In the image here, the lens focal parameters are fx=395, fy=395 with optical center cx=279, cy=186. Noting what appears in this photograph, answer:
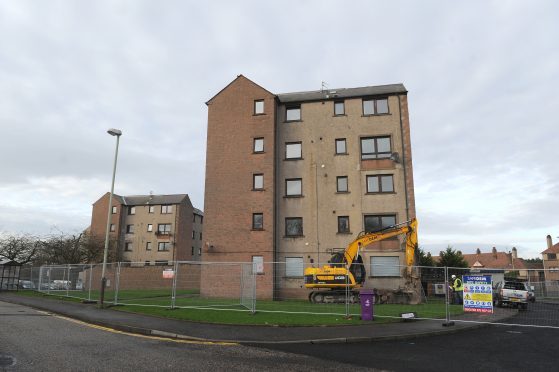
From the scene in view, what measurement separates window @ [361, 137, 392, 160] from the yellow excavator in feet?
23.1

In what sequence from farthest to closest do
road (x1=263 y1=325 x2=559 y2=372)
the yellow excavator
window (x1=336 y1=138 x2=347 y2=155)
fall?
window (x1=336 y1=138 x2=347 y2=155) < the yellow excavator < road (x1=263 y1=325 x2=559 y2=372)

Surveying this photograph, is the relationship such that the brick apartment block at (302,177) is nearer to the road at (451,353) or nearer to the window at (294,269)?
the window at (294,269)

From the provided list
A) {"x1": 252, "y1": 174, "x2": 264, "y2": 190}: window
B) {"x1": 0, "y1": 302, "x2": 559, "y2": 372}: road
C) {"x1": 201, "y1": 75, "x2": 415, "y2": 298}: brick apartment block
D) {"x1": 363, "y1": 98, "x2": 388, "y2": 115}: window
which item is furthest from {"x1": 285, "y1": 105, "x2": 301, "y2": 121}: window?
{"x1": 0, "y1": 302, "x2": 559, "y2": 372}: road

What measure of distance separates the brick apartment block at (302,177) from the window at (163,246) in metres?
36.1

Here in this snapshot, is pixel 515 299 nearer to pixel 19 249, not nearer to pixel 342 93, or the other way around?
pixel 342 93

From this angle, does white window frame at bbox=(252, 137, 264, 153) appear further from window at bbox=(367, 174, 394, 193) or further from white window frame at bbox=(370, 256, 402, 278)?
white window frame at bbox=(370, 256, 402, 278)

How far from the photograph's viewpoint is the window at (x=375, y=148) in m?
28.8

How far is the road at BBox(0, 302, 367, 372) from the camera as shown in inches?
282

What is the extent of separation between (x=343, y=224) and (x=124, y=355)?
21749 mm

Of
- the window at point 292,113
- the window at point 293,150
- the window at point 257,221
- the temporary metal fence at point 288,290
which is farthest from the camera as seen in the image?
the window at point 292,113

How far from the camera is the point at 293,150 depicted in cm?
3039

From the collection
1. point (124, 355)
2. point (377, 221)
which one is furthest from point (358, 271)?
point (124, 355)

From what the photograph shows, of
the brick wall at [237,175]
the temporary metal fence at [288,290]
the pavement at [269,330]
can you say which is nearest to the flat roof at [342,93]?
the brick wall at [237,175]

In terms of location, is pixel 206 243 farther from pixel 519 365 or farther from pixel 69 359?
pixel 519 365
